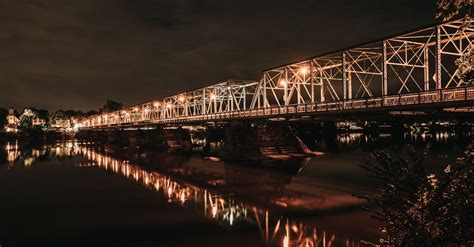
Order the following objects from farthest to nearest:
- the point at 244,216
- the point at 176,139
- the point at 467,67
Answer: the point at 176,139
the point at 244,216
the point at 467,67

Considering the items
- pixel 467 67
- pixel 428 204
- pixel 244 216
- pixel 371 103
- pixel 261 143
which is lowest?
pixel 244 216

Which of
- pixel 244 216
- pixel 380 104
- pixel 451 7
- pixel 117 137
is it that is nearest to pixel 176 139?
pixel 117 137

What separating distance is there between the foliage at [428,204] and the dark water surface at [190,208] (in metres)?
8.77

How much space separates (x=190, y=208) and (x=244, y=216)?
4143mm

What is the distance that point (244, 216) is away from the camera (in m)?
21.2

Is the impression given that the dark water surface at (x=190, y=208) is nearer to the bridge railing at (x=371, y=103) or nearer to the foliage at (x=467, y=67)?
the bridge railing at (x=371, y=103)

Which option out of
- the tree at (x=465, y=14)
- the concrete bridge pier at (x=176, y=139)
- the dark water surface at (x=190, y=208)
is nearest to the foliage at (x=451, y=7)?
the tree at (x=465, y=14)

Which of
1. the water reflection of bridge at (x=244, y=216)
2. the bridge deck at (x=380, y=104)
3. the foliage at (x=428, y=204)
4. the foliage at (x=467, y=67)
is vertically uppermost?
the bridge deck at (x=380, y=104)

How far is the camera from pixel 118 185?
3416 centimetres

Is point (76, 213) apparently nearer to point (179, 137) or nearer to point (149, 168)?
point (149, 168)

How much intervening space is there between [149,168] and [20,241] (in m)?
28.1

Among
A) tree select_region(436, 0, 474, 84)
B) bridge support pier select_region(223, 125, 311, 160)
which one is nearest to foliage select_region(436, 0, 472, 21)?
tree select_region(436, 0, 474, 84)

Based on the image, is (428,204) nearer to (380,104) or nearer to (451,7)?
(451,7)

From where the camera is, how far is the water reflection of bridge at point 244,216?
1675 cm
